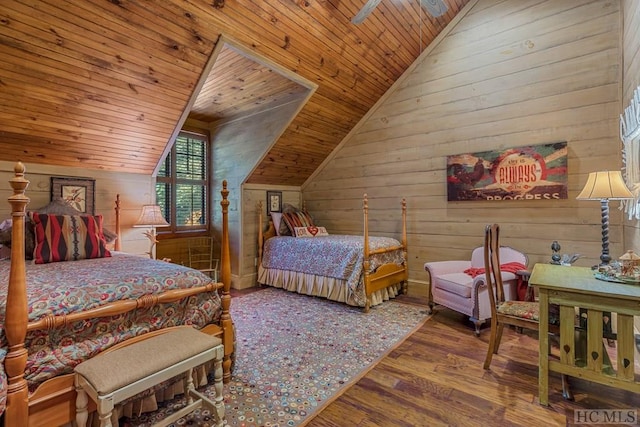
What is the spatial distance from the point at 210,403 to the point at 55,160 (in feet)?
9.65

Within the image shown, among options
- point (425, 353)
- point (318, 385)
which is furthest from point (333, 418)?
point (425, 353)

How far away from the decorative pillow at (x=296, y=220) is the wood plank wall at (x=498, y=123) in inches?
27.0

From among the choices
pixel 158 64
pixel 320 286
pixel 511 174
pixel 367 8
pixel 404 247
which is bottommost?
pixel 320 286

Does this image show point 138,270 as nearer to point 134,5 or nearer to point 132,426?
point 132,426

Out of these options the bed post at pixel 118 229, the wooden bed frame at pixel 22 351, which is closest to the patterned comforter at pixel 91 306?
the wooden bed frame at pixel 22 351

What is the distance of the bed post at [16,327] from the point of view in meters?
1.20

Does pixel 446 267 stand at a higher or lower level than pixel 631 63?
lower

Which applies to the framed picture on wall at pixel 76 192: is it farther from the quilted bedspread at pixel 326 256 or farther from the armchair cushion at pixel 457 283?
the armchair cushion at pixel 457 283

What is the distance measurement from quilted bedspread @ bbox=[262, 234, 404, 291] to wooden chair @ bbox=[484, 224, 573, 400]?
56.4 inches

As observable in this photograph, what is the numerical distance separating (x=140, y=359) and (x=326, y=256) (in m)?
2.58

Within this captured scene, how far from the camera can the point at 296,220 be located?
4676mm

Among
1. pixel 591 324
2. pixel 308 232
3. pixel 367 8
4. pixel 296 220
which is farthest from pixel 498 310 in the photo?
pixel 296 220

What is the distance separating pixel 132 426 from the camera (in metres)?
1.64

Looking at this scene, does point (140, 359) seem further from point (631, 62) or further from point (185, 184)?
point (631, 62)
